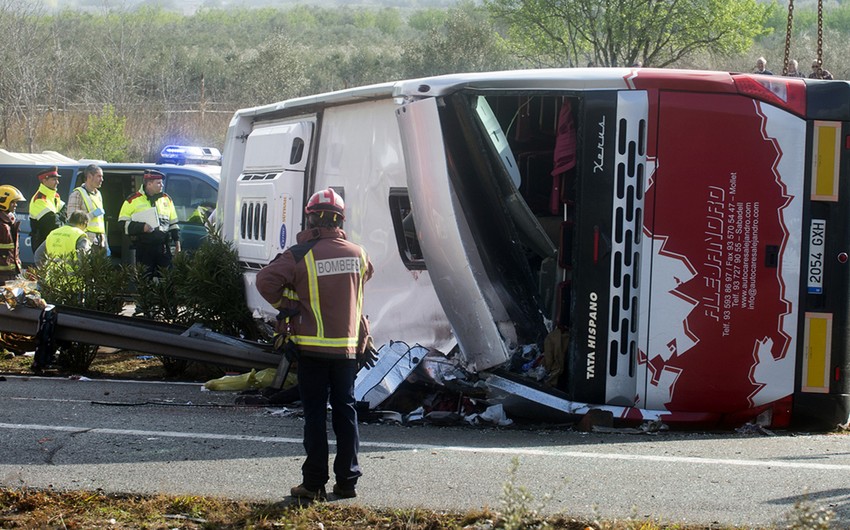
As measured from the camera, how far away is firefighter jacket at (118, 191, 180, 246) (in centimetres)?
1315

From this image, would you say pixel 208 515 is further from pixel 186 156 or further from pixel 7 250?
pixel 186 156

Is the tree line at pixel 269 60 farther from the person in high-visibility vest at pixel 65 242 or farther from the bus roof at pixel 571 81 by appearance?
the bus roof at pixel 571 81

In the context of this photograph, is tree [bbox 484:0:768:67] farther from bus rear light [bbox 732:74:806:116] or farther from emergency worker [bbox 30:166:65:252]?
bus rear light [bbox 732:74:806:116]

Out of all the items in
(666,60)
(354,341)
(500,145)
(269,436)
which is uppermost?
(666,60)

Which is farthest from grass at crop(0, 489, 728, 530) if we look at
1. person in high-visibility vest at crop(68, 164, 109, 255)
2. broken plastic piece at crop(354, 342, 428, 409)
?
person in high-visibility vest at crop(68, 164, 109, 255)

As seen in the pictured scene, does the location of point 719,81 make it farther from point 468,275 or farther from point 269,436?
point 269,436

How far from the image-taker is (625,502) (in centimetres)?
512

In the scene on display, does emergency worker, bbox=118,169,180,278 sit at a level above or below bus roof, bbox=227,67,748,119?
below

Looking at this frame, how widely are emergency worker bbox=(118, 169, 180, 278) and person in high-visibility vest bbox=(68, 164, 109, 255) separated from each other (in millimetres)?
481

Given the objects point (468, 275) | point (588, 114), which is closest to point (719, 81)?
point (588, 114)

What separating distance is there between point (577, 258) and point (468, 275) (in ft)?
2.32

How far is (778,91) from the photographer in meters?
6.71

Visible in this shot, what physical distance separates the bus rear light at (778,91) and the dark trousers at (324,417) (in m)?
3.14

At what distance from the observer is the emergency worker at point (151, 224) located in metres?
13.1
